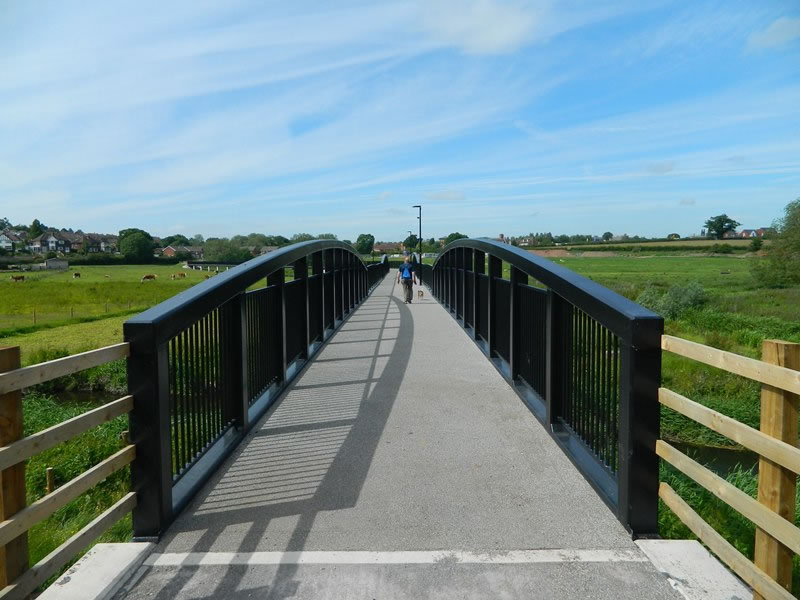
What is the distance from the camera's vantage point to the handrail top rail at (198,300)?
139 inches

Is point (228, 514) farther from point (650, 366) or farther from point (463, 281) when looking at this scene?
point (463, 281)

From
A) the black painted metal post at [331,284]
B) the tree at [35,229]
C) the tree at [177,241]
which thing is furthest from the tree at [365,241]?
the black painted metal post at [331,284]

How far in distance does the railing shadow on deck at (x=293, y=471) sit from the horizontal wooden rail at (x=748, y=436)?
2.08 meters

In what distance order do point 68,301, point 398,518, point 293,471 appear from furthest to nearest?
point 68,301, point 293,471, point 398,518

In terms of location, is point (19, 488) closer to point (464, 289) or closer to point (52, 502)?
point (52, 502)

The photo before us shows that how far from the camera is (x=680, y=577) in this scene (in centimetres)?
302

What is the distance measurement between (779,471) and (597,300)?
167 centimetres

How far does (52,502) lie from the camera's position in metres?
2.81

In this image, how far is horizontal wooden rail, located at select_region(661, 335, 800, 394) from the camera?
7.94 ft

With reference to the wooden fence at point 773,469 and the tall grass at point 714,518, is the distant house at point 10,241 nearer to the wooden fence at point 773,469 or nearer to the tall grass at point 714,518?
the tall grass at point 714,518

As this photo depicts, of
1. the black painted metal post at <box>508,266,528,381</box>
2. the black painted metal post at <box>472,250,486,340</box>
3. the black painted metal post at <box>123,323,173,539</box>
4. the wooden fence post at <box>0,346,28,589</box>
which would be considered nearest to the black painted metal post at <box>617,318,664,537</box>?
the black painted metal post at <box>123,323,173,539</box>

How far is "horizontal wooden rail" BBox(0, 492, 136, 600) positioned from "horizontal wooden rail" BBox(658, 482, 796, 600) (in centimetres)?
298

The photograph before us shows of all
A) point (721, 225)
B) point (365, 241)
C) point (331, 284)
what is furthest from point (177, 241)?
point (331, 284)

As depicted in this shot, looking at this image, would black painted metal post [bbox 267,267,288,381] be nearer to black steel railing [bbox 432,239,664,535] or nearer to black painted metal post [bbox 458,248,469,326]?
black steel railing [bbox 432,239,664,535]
